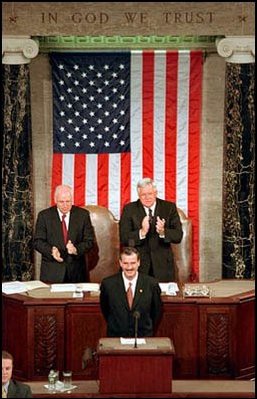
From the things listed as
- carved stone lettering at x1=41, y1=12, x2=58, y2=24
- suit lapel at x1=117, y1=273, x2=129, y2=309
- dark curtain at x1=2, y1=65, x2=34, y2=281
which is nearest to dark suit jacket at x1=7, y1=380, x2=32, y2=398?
suit lapel at x1=117, y1=273, x2=129, y2=309

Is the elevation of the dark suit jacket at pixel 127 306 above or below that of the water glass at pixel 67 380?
above

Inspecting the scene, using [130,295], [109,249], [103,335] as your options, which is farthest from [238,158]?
[130,295]

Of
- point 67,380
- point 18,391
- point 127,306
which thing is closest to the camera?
point 18,391

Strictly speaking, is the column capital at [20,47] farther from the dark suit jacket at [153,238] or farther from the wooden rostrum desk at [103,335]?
the wooden rostrum desk at [103,335]

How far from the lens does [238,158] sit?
13273 mm

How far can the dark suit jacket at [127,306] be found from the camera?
10.3 m

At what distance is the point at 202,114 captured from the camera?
45.1 ft

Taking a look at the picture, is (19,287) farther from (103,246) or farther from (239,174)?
(239,174)

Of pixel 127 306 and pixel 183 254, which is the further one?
pixel 183 254

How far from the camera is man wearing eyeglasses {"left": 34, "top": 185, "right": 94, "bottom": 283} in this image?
472 inches

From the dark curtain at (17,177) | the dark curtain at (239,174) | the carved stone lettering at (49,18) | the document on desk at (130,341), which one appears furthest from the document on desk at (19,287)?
the carved stone lettering at (49,18)

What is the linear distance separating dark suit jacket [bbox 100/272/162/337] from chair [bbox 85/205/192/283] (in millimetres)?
2800

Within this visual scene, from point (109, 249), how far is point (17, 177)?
1489mm

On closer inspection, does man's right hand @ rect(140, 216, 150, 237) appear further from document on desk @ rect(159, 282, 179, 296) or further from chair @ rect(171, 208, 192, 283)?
chair @ rect(171, 208, 192, 283)
